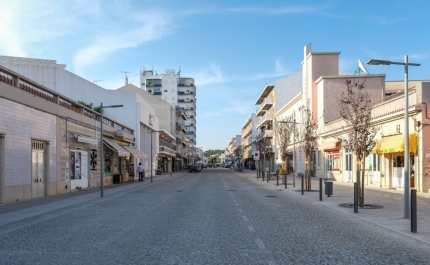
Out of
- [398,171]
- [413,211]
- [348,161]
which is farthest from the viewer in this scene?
[348,161]

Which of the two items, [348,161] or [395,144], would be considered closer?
[395,144]

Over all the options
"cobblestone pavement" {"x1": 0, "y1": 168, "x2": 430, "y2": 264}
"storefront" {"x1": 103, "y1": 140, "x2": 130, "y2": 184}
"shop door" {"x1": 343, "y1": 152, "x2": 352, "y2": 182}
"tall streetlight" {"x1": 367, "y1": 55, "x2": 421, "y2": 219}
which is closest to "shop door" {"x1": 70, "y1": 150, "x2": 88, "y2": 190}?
"storefront" {"x1": 103, "y1": 140, "x2": 130, "y2": 184}

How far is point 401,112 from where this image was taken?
24.2m

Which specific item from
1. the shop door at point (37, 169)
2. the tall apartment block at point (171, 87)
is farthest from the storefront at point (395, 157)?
the tall apartment block at point (171, 87)

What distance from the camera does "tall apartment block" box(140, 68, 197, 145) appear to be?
124 meters

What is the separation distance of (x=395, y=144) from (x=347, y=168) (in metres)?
11.7

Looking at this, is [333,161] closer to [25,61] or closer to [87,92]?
[87,92]

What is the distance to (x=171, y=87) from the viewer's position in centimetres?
12594

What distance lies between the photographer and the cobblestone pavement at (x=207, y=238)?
7488 millimetres

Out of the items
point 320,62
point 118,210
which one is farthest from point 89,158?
point 320,62

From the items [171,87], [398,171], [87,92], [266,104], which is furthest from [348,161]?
[171,87]

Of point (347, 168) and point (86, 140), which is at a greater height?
point (86, 140)

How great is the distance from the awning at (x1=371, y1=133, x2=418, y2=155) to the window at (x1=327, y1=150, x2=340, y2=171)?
10.7m

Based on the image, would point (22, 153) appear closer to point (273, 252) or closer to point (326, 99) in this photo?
point (273, 252)
